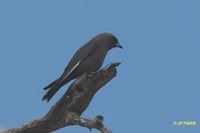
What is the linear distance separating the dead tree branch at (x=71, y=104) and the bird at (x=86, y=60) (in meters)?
1.49

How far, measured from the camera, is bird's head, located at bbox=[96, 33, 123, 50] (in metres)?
13.2

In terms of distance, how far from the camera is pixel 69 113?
9602mm

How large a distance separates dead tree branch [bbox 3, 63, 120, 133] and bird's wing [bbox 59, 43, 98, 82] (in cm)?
212

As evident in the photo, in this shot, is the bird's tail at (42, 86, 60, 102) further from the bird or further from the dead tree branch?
the dead tree branch

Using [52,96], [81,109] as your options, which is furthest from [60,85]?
[81,109]

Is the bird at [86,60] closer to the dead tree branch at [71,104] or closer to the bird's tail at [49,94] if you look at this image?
the bird's tail at [49,94]

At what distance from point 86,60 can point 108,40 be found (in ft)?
4.11

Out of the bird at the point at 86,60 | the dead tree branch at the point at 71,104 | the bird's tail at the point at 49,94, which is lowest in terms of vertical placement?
the dead tree branch at the point at 71,104

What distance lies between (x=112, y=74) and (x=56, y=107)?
1.12 metres

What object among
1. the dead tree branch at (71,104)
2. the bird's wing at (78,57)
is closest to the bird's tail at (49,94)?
the bird's wing at (78,57)

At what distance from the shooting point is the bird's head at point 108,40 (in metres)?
13.2

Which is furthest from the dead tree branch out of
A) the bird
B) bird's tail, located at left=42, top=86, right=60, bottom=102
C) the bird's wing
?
the bird's wing

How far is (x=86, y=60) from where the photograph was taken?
12.4 meters

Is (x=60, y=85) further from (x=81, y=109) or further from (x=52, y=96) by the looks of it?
(x=81, y=109)
